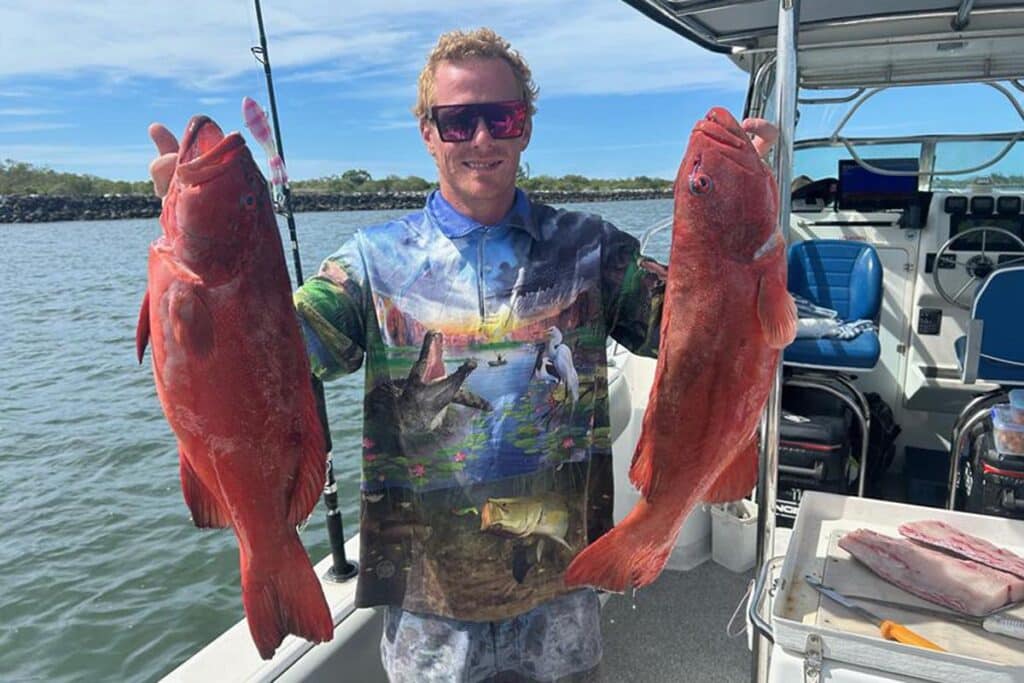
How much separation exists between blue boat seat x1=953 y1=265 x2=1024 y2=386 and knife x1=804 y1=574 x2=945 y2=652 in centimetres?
236

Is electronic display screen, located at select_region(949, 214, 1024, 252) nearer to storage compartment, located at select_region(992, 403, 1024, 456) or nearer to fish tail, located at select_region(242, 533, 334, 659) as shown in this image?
storage compartment, located at select_region(992, 403, 1024, 456)

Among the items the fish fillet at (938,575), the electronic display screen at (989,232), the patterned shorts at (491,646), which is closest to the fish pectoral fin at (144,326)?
the patterned shorts at (491,646)

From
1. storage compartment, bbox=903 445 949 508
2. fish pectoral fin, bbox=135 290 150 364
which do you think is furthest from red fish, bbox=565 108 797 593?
storage compartment, bbox=903 445 949 508

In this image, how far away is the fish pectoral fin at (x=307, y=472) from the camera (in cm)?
137

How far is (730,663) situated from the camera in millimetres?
3113

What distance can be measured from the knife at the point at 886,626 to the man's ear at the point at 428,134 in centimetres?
145

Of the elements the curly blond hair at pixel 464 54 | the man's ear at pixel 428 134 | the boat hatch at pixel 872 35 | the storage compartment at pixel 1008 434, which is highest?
the boat hatch at pixel 872 35

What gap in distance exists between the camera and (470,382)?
1.66 meters

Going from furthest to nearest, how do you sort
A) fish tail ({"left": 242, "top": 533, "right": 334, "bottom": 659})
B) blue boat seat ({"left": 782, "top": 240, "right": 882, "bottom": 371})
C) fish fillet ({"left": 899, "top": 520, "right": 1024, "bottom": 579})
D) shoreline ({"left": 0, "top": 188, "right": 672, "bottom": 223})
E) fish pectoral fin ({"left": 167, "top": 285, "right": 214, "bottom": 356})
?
1. shoreline ({"left": 0, "top": 188, "right": 672, "bottom": 223})
2. blue boat seat ({"left": 782, "top": 240, "right": 882, "bottom": 371})
3. fish fillet ({"left": 899, "top": 520, "right": 1024, "bottom": 579})
4. fish tail ({"left": 242, "top": 533, "right": 334, "bottom": 659})
5. fish pectoral fin ({"left": 167, "top": 285, "right": 214, "bottom": 356})

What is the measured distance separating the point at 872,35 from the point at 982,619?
2783mm

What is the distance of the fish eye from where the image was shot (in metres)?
1.46

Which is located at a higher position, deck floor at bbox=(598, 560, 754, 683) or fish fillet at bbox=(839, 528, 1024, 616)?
Answer: fish fillet at bbox=(839, 528, 1024, 616)

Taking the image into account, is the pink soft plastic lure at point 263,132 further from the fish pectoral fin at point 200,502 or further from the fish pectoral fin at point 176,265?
the fish pectoral fin at point 200,502

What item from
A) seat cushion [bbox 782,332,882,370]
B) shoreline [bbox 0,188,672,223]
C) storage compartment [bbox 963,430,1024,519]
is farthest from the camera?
shoreline [bbox 0,188,672,223]
